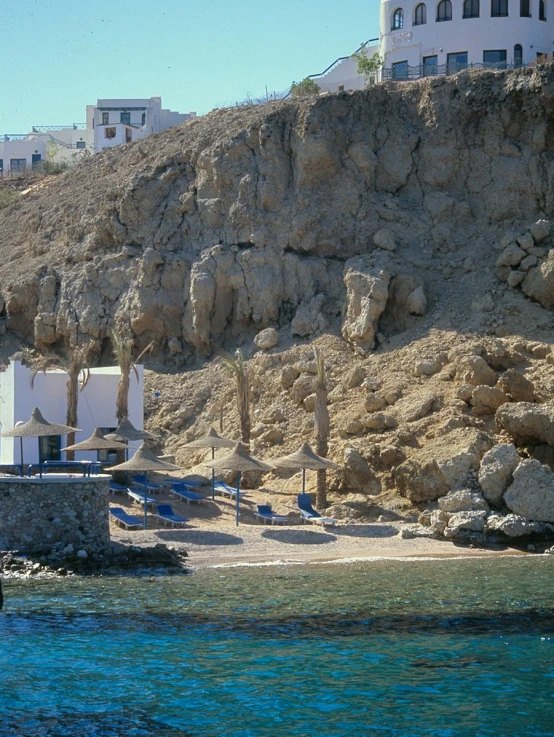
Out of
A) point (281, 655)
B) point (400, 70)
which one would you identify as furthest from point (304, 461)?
point (400, 70)

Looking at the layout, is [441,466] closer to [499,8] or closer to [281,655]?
[281,655]

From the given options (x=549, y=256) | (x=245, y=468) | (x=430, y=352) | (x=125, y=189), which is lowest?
(x=245, y=468)

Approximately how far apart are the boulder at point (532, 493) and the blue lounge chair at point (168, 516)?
8351mm

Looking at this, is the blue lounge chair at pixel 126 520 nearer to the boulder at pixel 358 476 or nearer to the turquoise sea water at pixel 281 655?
the turquoise sea water at pixel 281 655

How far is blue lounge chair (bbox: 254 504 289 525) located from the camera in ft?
91.5

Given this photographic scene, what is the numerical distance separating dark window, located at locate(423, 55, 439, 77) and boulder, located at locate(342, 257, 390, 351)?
36.7 ft

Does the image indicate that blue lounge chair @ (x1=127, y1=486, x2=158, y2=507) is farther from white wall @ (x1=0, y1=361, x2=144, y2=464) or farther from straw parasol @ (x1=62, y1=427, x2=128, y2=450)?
white wall @ (x1=0, y1=361, x2=144, y2=464)

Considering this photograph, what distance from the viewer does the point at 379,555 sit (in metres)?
25.1

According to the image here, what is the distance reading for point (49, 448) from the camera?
1255 inches

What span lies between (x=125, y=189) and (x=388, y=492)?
21.5 meters

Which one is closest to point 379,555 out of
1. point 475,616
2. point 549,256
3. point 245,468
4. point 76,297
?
point 245,468

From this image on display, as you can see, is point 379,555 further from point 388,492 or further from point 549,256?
point 549,256

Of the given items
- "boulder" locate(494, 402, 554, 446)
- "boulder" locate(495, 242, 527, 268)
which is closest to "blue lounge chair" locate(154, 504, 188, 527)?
"boulder" locate(494, 402, 554, 446)

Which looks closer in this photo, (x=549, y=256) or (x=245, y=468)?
(x=245, y=468)
